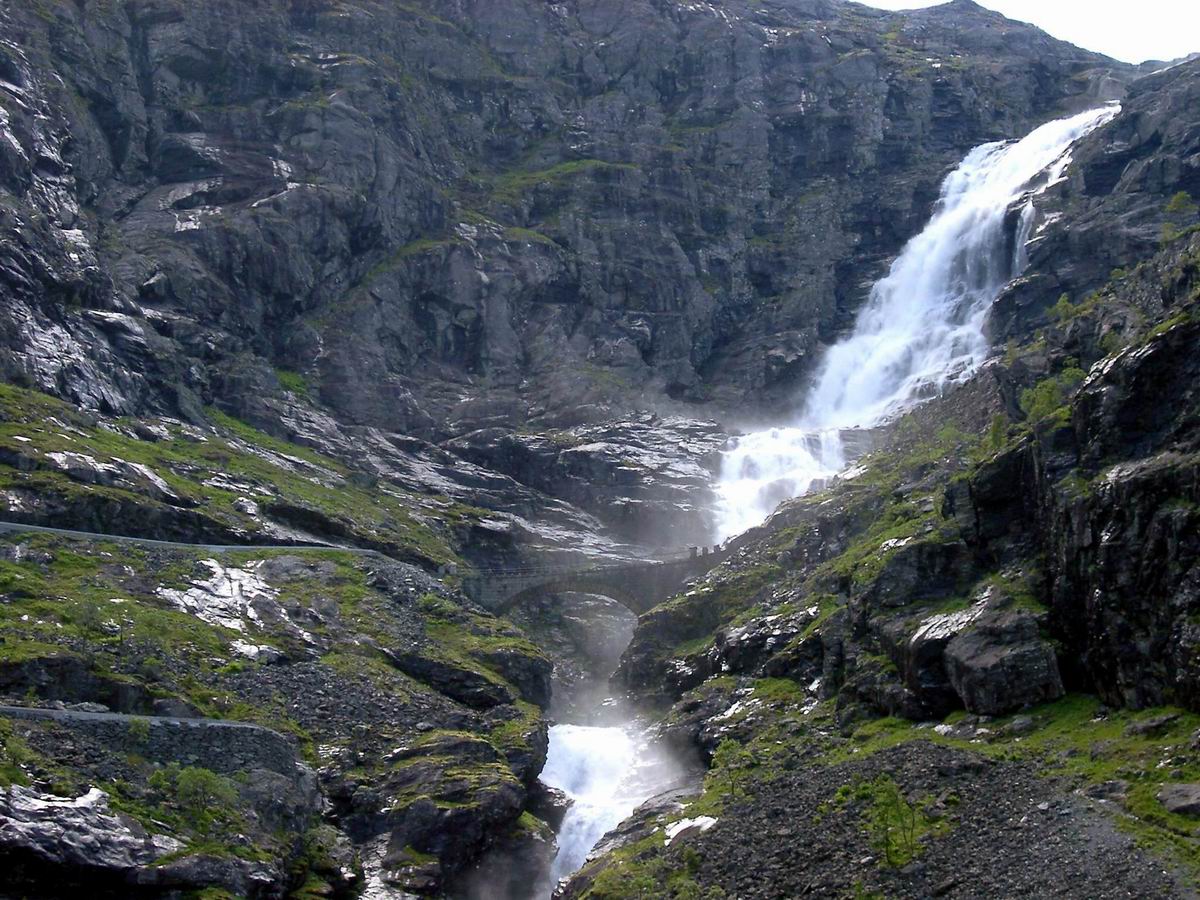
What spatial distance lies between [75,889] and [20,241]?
81.8 metres

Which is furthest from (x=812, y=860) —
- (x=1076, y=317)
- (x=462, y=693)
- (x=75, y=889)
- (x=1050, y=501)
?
(x=1076, y=317)

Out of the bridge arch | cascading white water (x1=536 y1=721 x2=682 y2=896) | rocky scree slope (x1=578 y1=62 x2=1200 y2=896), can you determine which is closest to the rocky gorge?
rocky scree slope (x1=578 y1=62 x2=1200 y2=896)

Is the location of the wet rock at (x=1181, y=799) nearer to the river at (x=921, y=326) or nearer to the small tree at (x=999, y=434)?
the small tree at (x=999, y=434)

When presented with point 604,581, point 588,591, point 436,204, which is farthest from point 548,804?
point 436,204

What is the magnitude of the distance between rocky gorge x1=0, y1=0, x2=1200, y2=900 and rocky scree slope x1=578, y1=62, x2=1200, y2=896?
0.91 ft

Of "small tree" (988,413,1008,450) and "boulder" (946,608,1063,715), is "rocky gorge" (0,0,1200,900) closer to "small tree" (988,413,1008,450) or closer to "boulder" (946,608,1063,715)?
"boulder" (946,608,1063,715)

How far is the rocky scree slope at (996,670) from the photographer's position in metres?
46.6

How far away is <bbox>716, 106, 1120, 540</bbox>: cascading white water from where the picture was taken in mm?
135250

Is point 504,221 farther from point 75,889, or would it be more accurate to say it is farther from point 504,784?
point 75,889

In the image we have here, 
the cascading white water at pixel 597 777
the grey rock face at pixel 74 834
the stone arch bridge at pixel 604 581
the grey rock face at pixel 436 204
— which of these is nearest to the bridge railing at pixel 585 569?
the stone arch bridge at pixel 604 581

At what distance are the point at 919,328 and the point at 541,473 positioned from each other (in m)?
50.2

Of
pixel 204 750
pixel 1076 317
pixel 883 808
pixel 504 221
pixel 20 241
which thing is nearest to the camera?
pixel 883 808

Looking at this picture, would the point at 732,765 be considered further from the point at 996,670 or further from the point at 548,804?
the point at 996,670

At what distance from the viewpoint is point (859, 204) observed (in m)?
183
